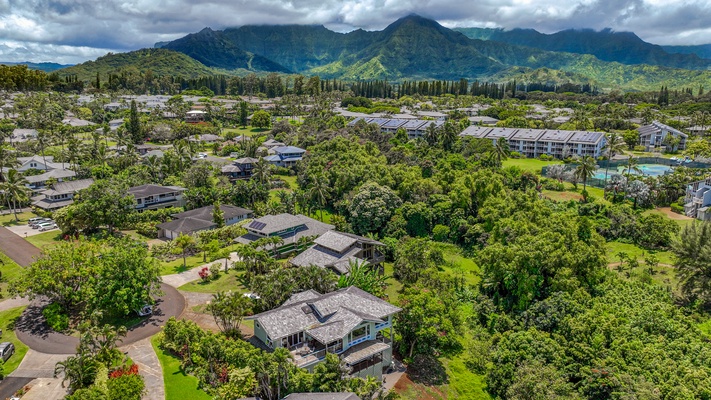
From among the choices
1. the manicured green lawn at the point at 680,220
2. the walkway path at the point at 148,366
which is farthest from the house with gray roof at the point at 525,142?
the walkway path at the point at 148,366

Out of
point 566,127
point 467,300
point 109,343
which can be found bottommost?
point 467,300

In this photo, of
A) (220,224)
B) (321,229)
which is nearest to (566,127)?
(321,229)

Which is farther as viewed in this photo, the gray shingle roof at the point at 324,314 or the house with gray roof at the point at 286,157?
the house with gray roof at the point at 286,157

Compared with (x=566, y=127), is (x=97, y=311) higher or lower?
lower

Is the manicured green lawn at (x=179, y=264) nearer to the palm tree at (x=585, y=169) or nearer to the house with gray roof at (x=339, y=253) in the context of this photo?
the house with gray roof at (x=339, y=253)

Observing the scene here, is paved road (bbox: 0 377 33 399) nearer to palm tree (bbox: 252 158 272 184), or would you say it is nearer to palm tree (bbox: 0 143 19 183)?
palm tree (bbox: 252 158 272 184)

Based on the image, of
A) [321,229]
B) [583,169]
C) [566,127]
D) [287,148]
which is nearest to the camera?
[321,229]

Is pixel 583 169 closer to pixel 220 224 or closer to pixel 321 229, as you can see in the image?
pixel 321 229

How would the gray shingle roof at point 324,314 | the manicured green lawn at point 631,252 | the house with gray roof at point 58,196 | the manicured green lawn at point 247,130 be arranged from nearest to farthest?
the gray shingle roof at point 324,314, the manicured green lawn at point 631,252, the house with gray roof at point 58,196, the manicured green lawn at point 247,130
